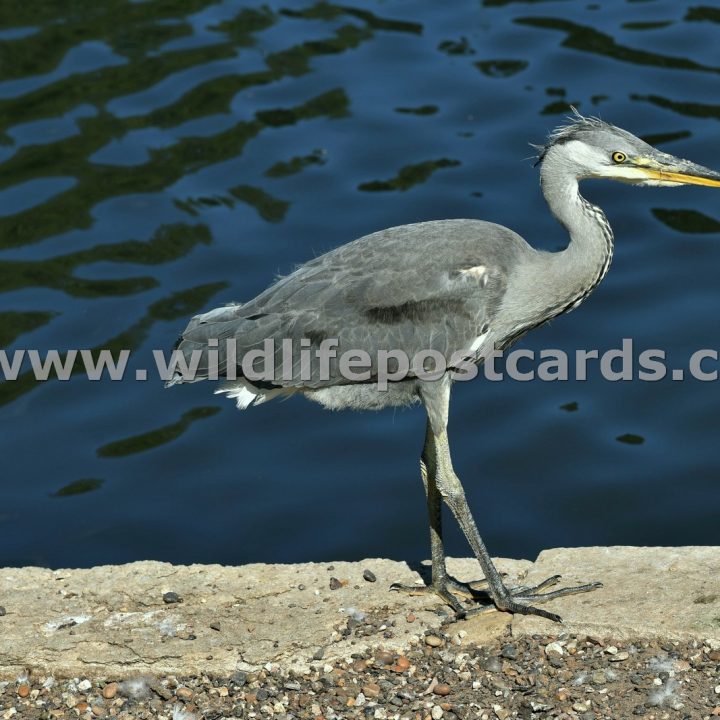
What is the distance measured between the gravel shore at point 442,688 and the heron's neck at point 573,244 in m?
1.75

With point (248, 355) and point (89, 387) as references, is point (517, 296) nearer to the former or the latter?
point (248, 355)

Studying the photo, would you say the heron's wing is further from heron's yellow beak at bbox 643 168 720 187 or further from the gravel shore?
the gravel shore

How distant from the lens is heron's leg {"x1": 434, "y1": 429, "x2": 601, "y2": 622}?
21.1 ft

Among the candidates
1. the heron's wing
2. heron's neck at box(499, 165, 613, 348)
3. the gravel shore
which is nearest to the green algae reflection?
the heron's wing

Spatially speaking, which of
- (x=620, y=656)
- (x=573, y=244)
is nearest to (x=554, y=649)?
(x=620, y=656)

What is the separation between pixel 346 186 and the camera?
471 inches

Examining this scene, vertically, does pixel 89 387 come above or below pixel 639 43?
below

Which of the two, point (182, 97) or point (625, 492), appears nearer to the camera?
point (625, 492)

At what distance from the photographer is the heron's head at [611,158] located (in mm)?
6605

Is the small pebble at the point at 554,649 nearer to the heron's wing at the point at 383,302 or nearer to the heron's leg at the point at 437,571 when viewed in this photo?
the heron's leg at the point at 437,571

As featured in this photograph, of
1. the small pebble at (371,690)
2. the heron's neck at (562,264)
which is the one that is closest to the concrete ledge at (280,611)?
the small pebble at (371,690)

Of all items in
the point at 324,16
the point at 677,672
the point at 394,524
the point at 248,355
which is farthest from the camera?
the point at 324,16

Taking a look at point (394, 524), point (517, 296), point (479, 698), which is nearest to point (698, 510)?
point (394, 524)

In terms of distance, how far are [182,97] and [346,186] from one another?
2.25m
